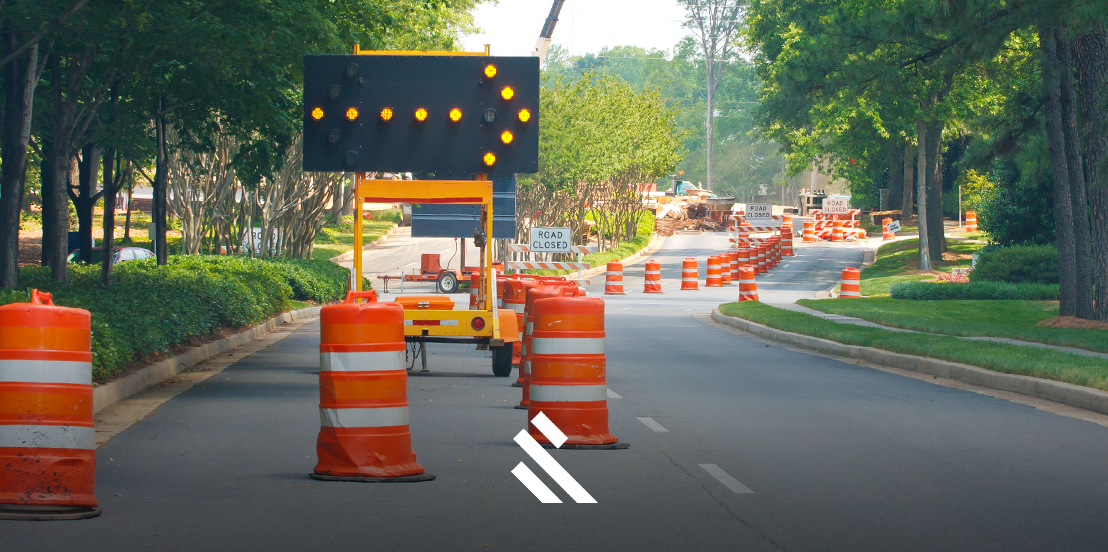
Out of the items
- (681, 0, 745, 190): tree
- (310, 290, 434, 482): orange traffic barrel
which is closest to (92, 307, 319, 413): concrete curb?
(310, 290, 434, 482): orange traffic barrel

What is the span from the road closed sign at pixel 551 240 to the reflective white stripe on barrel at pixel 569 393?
2522 centimetres

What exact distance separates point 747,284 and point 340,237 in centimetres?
4412

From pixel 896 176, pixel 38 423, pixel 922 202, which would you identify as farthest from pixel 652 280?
pixel 896 176

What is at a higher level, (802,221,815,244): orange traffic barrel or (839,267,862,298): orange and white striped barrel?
(802,221,815,244): orange traffic barrel

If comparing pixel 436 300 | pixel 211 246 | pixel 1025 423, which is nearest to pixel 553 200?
pixel 211 246

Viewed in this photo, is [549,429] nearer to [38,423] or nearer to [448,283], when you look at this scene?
[38,423]

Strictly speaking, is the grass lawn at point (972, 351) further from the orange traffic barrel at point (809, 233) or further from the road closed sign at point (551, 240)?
the orange traffic barrel at point (809, 233)

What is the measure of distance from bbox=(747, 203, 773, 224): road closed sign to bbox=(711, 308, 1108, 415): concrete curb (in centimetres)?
2447

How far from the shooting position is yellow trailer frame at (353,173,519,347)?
44.7 feet

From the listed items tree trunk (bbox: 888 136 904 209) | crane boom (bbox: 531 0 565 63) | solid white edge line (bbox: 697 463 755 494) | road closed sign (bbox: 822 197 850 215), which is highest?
crane boom (bbox: 531 0 565 63)

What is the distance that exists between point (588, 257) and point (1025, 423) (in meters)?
43.0

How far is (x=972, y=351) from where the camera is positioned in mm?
16094

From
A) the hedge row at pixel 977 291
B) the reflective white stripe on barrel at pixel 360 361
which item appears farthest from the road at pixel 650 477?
the hedge row at pixel 977 291

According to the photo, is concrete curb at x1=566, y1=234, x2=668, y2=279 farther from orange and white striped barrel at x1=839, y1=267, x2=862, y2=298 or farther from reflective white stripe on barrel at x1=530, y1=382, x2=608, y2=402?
reflective white stripe on barrel at x1=530, y1=382, x2=608, y2=402
